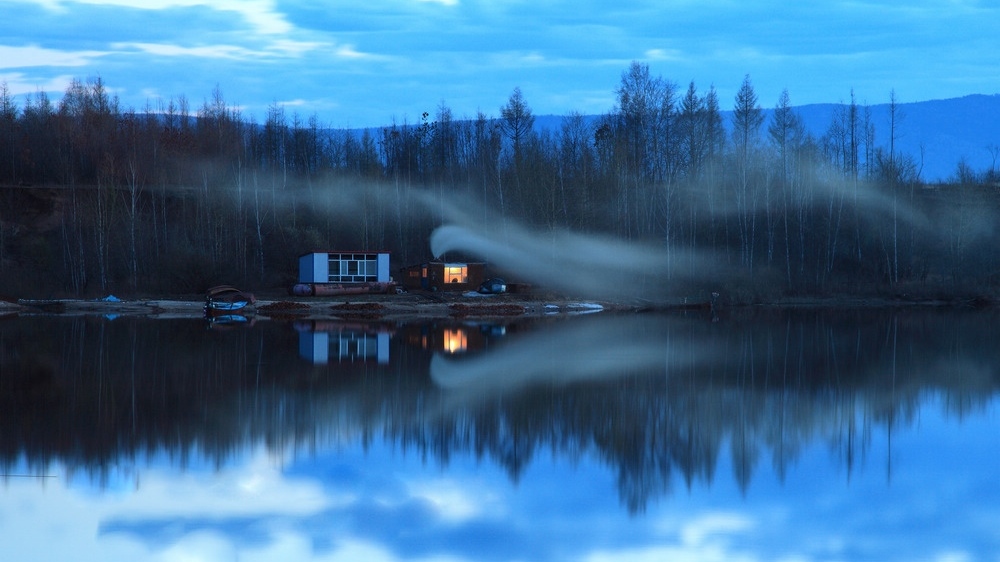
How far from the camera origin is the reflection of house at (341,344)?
25.4 metres

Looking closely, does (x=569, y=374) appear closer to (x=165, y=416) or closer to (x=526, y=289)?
(x=165, y=416)

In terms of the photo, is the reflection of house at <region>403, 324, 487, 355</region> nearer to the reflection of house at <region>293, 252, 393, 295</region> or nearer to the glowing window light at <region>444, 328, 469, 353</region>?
the glowing window light at <region>444, 328, 469, 353</region>

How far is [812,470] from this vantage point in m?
13.4

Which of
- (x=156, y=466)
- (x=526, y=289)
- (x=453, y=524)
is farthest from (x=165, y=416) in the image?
(x=526, y=289)

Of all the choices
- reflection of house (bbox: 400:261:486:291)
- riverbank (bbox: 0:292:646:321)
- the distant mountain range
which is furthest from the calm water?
the distant mountain range

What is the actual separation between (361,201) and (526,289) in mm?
18546

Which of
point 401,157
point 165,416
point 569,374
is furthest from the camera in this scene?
point 401,157

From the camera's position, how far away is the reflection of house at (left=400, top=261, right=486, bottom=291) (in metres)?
52.0

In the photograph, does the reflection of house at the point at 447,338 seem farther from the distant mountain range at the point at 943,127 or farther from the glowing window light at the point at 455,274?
the distant mountain range at the point at 943,127

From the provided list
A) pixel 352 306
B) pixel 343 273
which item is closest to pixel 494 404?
pixel 352 306

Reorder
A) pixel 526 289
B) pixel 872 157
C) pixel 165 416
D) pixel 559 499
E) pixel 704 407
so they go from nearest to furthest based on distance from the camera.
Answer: pixel 559 499
pixel 165 416
pixel 704 407
pixel 526 289
pixel 872 157

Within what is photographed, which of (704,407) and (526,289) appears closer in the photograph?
(704,407)

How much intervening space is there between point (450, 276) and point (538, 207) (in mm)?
8555

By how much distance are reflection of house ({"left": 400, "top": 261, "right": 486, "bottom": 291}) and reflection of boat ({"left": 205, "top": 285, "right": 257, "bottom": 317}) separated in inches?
383
